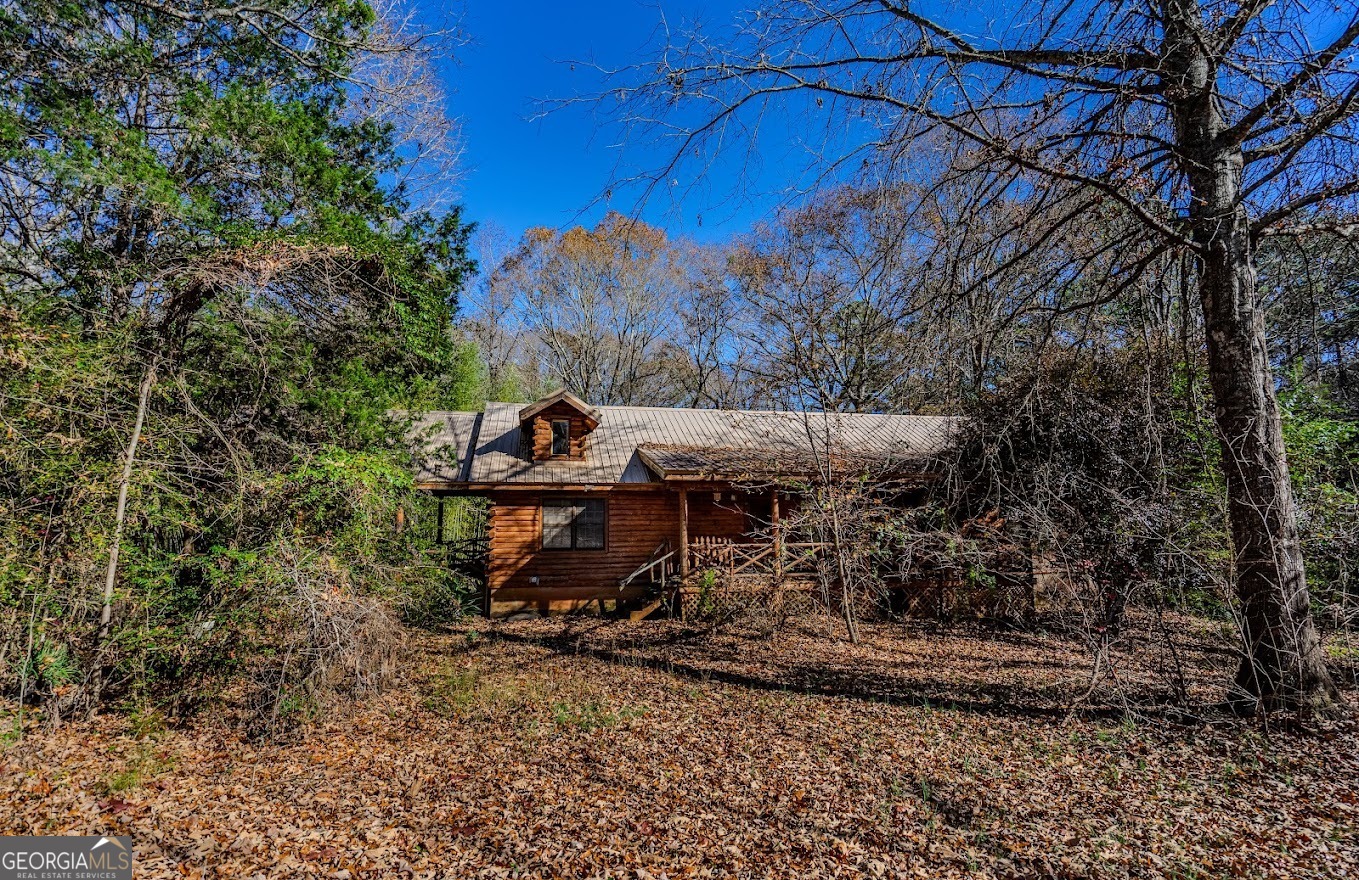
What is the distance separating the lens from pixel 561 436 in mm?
14180

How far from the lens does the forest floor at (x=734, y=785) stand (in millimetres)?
3811

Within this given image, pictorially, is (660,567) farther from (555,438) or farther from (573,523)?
(555,438)

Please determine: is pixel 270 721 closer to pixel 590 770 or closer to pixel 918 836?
pixel 590 770

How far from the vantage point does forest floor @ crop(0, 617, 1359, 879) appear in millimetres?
3811

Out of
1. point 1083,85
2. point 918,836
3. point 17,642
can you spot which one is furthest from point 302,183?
point 918,836

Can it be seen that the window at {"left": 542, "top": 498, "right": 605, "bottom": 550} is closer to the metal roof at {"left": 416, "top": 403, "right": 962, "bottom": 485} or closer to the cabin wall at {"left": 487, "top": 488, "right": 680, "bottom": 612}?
the cabin wall at {"left": 487, "top": 488, "right": 680, "bottom": 612}

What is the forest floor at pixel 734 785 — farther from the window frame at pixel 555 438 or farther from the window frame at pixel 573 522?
the window frame at pixel 555 438

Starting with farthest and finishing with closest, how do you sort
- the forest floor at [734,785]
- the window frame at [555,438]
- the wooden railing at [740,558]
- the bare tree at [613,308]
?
1. the bare tree at [613,308]
2. the window frame at [555,438]
3. the wooden railing at [740,558]
4. the forest floor at [734,785]

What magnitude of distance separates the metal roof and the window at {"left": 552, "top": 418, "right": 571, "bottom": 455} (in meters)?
0.35

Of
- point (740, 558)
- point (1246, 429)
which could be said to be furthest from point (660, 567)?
point (1246, 429)

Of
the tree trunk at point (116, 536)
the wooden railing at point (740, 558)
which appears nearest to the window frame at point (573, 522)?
the wooden railing at point (740, 558)

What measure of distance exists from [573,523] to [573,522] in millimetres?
24

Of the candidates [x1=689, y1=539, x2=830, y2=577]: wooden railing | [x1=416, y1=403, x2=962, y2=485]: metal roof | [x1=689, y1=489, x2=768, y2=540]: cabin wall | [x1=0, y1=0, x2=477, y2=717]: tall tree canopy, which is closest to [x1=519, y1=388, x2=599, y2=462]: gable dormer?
[x1=416, y1=403, x2=962, y2=485]: metal roof

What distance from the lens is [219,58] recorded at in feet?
28.5
